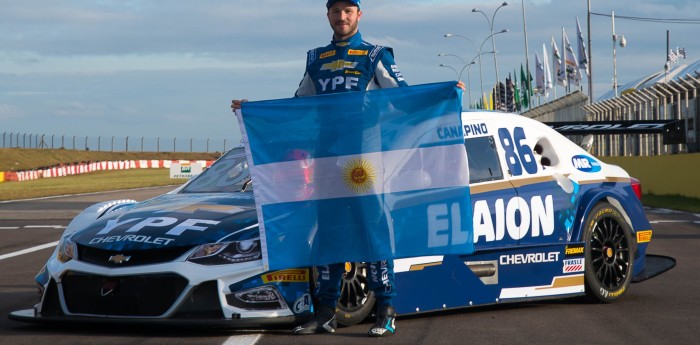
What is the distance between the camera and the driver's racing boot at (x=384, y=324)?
271 inches

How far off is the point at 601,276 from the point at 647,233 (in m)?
0.76

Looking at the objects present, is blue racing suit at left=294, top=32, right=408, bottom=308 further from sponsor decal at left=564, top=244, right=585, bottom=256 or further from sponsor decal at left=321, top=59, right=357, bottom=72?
sponsor decal at left=564, top=244, right=585, bottom=256

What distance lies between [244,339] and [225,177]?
6.18 feet

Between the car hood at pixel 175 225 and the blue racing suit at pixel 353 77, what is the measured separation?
0.57 meters

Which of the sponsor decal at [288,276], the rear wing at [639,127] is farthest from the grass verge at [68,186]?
the sponsor decal at [288,276]

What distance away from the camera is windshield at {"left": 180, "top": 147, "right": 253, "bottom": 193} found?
8273mm

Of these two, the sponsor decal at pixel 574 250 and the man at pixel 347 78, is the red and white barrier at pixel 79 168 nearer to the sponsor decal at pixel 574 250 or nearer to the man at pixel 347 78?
the sponsor decal at pixel 574 250

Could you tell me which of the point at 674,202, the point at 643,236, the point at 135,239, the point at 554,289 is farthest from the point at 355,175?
the point at 674,202

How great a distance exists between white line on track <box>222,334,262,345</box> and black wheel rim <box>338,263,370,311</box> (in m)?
0.62

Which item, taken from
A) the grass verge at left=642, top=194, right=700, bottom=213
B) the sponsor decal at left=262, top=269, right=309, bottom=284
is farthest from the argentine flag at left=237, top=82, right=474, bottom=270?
the grass verge at left=642, top=194, right=700, bottom=213

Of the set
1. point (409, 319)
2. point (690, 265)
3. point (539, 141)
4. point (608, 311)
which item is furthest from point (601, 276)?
point (690, 265)

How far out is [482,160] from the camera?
8.12 m

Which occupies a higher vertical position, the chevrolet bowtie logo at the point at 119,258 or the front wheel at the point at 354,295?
the chevrolet bowtie logo at the point at 119,258

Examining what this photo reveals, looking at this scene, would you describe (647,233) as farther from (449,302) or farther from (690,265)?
(690,265)
